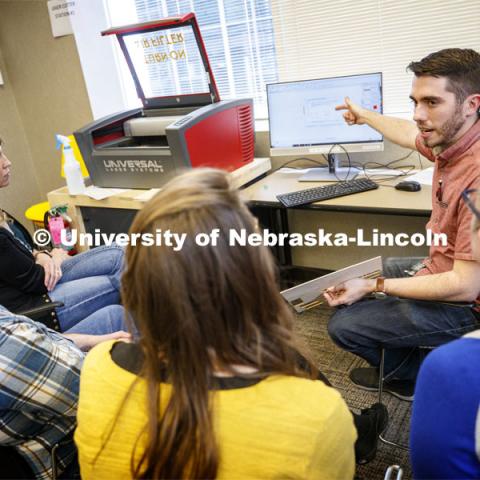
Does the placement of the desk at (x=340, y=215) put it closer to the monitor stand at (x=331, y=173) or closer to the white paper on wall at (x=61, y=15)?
the monitor stand at (x=331, y=173)

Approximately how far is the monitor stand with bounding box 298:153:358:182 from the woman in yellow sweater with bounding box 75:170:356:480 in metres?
1.40

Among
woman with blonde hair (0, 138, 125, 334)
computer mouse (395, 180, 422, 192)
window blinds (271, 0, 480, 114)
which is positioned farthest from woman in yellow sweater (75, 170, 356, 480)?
window blinds (271, 0, 480, 114)

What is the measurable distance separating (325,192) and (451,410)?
49.1 inches

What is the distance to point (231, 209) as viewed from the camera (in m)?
0.64

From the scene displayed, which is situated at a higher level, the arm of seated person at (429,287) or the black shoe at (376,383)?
the arm of seated person at (429,287)

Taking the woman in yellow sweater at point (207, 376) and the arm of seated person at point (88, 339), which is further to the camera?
the arm of seated person at point (88, 339)

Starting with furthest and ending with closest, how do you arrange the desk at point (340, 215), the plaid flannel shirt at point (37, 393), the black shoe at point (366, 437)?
the desk at point (340, 215) < the black shoe at point (366, 437) < the plaid flannel shirt at point (37, 393)

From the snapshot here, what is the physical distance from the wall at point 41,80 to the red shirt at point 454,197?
7.47ft

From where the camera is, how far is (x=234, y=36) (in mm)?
2504

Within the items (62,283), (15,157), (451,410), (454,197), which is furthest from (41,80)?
(451,410)

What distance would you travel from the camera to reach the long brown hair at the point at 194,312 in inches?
23.9

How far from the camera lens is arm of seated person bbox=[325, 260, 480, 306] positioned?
1192 millimetres

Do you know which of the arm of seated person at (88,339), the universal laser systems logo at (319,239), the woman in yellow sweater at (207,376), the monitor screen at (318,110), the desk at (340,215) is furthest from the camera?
the universal laser systems logo at (319,239)

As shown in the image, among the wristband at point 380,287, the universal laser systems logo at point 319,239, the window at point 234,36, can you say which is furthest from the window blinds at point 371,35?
the wristband at point 380,287
